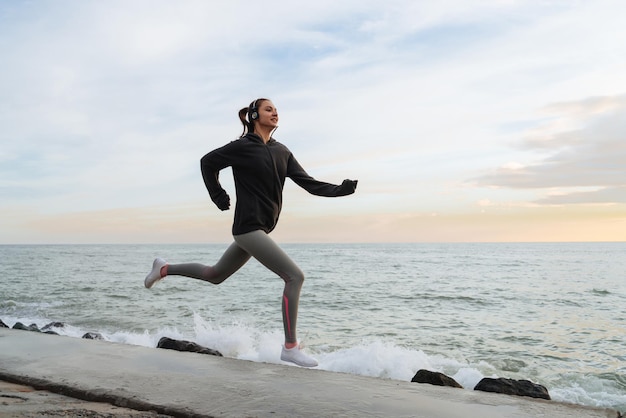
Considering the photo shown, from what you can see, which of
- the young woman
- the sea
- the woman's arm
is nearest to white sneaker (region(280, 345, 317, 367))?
the young woman

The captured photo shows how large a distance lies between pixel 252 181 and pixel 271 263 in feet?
2.36

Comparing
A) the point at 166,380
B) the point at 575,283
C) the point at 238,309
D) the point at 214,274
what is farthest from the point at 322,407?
the point at 575,283

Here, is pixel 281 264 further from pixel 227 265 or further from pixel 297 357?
pixel 297 357

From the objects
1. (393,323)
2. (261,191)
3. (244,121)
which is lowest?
(393,323)

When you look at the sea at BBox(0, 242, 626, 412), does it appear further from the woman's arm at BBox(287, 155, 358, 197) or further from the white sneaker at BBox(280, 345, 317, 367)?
the woman's arm at BBox(287, 155, 358, 197)

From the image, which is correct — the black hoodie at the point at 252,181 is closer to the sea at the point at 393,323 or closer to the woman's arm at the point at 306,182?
the woman's arm at the point at 306,182

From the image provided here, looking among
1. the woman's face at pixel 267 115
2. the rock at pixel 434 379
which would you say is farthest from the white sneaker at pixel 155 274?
the rock at pixel 434 379

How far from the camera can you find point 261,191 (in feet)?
15.6

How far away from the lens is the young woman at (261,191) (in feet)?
15.5

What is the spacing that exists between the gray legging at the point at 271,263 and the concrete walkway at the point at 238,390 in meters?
0.46

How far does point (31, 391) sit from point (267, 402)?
5.84 feet

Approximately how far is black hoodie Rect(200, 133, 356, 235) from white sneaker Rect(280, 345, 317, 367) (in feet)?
3.56

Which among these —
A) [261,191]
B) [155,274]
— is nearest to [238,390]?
[261,191]

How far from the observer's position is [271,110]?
4.95 m
